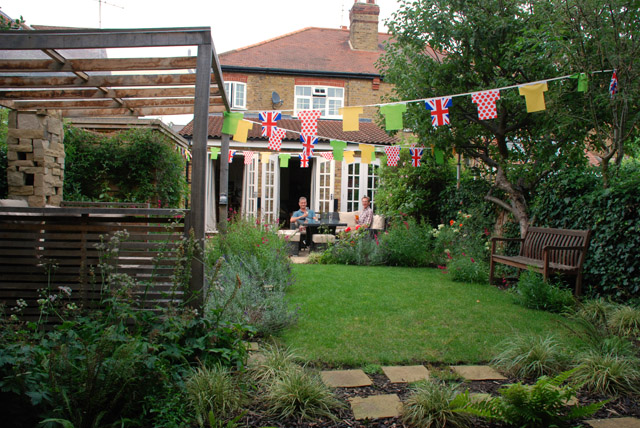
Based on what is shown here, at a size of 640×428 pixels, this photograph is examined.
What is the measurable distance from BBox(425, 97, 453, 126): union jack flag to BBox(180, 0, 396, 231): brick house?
16.5 feet

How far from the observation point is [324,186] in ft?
44.3

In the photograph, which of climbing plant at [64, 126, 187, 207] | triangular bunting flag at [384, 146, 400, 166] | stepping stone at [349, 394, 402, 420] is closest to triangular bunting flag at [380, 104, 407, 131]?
triangular bunting flag at [384, 146, 400, 166]

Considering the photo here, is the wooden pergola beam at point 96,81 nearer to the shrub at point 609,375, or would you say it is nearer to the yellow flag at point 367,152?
the shrub at point 609,375

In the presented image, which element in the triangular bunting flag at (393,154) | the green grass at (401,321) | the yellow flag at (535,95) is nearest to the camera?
the green grass at (401,321)

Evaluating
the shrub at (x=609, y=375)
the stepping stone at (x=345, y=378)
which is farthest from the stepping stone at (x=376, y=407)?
the shrub at (x=609, y=375)

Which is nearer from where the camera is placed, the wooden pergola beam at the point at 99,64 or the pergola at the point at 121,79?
the pergola at the point at 121,79

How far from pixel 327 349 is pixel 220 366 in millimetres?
1018

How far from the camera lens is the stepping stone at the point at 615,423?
2.25 m

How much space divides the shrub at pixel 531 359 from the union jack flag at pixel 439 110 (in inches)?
165

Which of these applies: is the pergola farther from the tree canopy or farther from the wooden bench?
the wooden bench

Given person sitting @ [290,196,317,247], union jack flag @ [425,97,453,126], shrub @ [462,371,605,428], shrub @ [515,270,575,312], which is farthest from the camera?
person sitting @ [290,196,317,247]

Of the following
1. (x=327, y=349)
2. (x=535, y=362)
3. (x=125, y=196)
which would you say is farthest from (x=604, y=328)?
(x=125, y=196)

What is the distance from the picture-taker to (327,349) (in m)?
3.34

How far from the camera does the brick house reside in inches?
525
